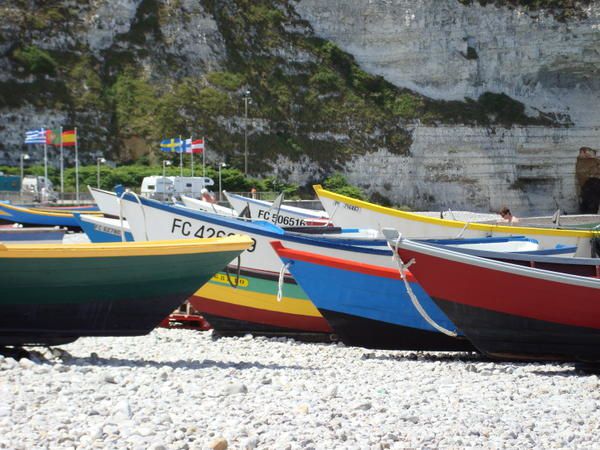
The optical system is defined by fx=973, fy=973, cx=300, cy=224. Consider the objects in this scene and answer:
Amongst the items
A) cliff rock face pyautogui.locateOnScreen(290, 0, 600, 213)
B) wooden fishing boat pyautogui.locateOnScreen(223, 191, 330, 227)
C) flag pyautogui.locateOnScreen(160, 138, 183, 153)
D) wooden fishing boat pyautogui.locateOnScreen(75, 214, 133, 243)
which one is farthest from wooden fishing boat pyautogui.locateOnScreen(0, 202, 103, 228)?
cliff rock face pyautogui.locateOnScreen(290, 0, 600, 213)

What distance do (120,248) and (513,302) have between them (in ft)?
15.7

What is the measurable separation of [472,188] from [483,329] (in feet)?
204

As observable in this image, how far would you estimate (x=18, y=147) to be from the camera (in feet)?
209

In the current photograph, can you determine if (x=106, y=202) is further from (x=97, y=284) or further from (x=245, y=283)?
(x=97, y=284)

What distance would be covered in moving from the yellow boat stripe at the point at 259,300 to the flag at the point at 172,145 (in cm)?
4431

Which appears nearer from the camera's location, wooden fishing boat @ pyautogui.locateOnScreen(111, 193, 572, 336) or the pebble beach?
the pebble beach

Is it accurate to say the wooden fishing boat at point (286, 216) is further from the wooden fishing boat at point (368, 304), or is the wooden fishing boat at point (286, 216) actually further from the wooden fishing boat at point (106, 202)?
the wooden fishing boat at point (368, 304)

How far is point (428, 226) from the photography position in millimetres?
21203

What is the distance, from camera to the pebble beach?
7.81m

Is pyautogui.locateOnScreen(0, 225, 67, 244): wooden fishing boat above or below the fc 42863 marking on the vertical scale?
below

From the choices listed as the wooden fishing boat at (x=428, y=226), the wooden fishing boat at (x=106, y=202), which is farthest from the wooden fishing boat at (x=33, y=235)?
the wooden fishing boat at (x=106, y=202)

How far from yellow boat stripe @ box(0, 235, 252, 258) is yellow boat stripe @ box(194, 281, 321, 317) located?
4008mm

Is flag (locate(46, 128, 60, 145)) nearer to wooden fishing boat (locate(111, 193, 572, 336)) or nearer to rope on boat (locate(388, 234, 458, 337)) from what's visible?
wooden fishing boat (locate(111, 193, 572, 336))

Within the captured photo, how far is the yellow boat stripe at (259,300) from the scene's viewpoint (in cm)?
1544
